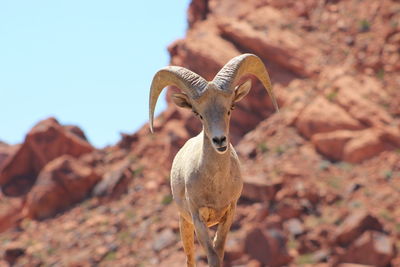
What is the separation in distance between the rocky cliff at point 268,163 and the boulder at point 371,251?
4 cm

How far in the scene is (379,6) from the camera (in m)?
36.7

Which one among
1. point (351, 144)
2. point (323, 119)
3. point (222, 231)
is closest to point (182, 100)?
point (222, 231)

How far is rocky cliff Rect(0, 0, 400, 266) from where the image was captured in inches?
1072

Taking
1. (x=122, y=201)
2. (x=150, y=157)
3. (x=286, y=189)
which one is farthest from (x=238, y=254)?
(x=150, y=157)

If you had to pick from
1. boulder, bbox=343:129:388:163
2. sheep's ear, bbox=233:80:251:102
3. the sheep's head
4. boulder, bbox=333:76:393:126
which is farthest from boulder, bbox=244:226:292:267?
sheep's ear, bbox=233:80:251:102

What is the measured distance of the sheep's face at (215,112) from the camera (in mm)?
7477

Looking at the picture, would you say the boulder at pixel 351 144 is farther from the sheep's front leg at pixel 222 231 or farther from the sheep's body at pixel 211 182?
the sheep's front leg at pixel 222 231

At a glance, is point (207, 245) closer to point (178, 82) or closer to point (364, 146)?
point (178, 82)

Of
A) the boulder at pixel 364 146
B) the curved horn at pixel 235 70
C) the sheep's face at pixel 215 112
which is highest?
the curved horn at pixel 235 70

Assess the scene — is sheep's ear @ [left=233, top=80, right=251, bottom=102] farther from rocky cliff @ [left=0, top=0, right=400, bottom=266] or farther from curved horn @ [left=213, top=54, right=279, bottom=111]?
rocky cliff @ [left=0, top=0, right=400, bottom=266]

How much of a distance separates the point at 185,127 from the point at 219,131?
91.5 feet

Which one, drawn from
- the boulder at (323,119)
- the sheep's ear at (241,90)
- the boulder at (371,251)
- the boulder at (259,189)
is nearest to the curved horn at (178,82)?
the sheep's ear at (241,90)

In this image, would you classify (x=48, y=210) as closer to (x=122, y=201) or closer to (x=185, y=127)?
(x=122, y=201)

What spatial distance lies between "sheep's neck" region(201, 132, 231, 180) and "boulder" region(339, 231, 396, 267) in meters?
17.4
